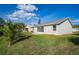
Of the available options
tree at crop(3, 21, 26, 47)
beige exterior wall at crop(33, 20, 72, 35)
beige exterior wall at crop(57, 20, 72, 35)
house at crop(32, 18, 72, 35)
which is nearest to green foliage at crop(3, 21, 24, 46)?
tree at crop(3, 21, 26, 47)

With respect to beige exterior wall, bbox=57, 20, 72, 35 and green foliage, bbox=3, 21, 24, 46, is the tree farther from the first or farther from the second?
beige exterior wall, bbox=57, 20, 72, 35

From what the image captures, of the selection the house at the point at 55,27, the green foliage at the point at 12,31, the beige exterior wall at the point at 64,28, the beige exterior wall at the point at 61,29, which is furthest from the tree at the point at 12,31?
the beige exterior wall at the point at 64,28

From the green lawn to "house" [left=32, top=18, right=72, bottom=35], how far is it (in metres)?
0.07

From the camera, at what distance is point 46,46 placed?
4258 mm

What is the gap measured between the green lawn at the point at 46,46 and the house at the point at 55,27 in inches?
2.8

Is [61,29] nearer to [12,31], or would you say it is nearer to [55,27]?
[55,27]

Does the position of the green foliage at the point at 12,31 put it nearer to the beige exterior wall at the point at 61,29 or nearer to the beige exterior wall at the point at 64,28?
the beige exterior wall at the point at 61,29

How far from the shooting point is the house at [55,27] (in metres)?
4.27

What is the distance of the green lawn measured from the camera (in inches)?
167

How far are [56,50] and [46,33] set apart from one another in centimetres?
31

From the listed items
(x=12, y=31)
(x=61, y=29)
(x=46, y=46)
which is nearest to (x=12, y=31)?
(x=12, y=31)

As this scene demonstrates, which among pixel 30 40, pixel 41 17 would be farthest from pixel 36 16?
pixel 30 40
